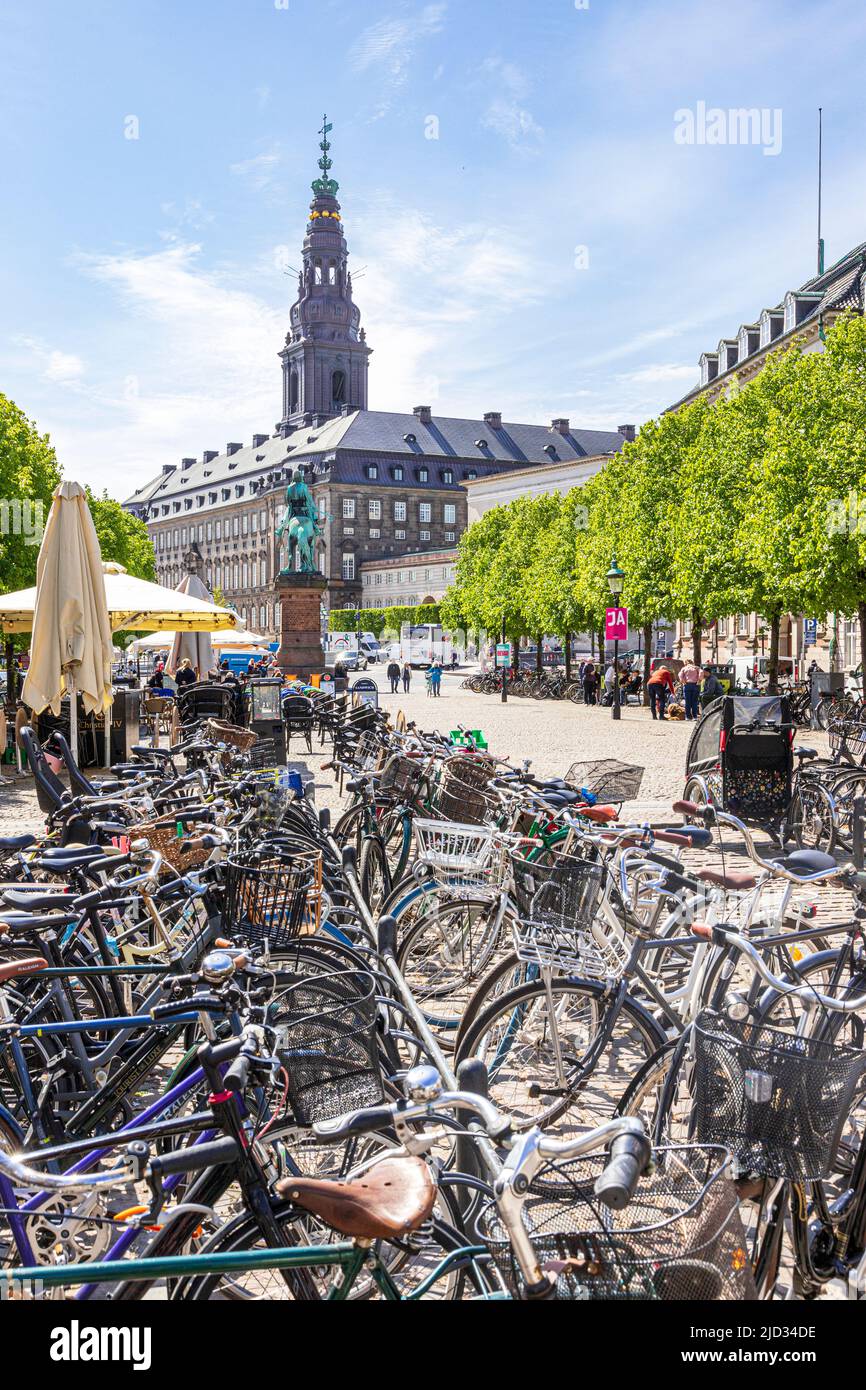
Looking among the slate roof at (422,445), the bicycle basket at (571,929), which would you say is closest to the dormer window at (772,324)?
the bicycle basket at (571,929)

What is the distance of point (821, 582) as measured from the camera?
70.4ft

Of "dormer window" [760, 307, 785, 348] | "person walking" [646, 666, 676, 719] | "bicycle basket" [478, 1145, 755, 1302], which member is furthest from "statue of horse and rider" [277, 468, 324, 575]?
"bicycle basket" [478, 1145, 755, 1302]

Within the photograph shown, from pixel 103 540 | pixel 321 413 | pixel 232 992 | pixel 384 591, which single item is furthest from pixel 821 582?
pixel 321 413

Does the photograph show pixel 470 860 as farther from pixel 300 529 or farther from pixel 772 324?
pixel 772 324

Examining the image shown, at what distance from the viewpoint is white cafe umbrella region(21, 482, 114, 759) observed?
12000mm

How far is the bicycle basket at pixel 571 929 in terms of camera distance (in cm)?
419

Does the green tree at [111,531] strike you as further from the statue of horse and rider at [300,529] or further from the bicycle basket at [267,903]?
the bicycle basket at [267,903]

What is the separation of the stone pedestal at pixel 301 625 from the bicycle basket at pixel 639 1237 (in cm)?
3156

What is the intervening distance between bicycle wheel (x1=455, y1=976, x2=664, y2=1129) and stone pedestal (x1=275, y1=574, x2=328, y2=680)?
97.0 ft

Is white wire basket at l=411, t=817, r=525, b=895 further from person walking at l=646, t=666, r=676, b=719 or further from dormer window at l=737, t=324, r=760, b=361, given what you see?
dormer window at l=737, t=324, r=760, b=361

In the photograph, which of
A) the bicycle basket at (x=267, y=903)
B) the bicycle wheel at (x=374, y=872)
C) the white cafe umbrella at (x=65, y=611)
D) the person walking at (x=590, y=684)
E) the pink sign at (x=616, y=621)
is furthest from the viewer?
the person walking at (x=590, y=684)

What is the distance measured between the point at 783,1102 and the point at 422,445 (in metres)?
118
